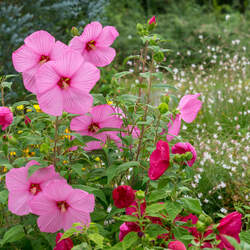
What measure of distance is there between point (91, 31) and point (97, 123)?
297mm

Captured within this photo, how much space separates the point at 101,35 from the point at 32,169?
482mm

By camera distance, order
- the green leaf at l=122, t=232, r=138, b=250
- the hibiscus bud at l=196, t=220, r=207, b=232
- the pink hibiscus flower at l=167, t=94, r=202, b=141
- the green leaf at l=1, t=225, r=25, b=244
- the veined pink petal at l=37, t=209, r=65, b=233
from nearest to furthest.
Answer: the hibiscus bud at l=196, t=220, r=207, b=232 < the green leaf at l=122, t=232, r=138, b=250 < the veined pink petal at l=37, t=209, r=65, b=233 < the green leaf at l=1, t=225, r=25, b=244 < the pink hibiscus flower at l=167, t=94, r=202, b=141

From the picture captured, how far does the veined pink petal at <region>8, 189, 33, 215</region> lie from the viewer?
122 centimetres

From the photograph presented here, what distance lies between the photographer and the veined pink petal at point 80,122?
4.51 ft

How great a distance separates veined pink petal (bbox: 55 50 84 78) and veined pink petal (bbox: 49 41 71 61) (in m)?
0.04

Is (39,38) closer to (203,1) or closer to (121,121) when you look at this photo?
(121,121)

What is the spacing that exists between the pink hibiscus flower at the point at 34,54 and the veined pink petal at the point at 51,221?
35 centimetres

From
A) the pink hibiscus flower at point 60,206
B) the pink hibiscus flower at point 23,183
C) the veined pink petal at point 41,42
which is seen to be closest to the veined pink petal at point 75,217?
the pink hibiscus flower at point 60,206

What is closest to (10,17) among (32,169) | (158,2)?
(32,169)

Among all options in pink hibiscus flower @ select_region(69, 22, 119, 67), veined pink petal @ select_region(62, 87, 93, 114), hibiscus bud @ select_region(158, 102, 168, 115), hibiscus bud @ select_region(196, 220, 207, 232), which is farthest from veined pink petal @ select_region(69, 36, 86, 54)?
hibiscus bud @ select_region(196, 220, 207, 232)

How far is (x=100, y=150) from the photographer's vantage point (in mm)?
1475

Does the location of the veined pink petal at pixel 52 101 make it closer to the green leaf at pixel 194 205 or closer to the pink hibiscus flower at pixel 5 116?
the pink hibiscus flower at pixel 5 116

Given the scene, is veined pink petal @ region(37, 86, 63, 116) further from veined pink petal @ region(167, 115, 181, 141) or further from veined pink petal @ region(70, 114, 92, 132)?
veined pink petal @ region(167, 115, 181, 141)

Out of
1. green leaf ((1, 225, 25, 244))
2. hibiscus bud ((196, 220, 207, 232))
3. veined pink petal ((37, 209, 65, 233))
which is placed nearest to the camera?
hibiscus bud ((196, 220, 207, 232))
